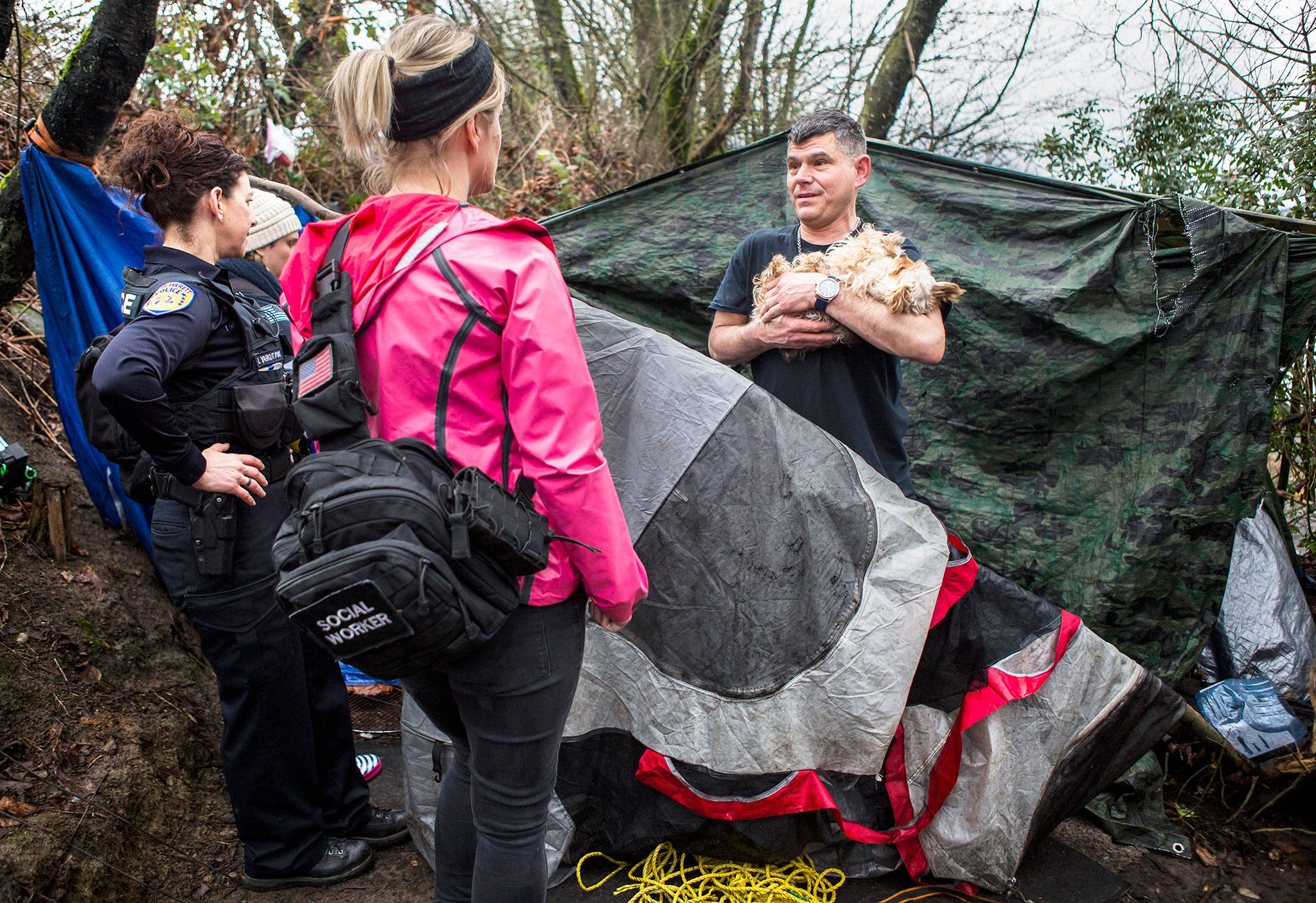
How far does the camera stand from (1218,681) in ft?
9.89

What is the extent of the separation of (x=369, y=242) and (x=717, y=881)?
187 cm

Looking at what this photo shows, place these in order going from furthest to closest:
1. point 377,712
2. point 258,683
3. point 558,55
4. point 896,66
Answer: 1. point 558,55
2. point 896,66
3. point 377,712
4. point 258,683

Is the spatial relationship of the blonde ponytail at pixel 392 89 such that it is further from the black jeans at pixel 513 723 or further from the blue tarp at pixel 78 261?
the blue tarp at pixel 78 261

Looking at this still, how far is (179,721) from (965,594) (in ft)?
8.42

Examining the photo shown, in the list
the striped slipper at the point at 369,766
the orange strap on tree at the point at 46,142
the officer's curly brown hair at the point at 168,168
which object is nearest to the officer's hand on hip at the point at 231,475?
the officer's curly brown hair at the point at 168,168

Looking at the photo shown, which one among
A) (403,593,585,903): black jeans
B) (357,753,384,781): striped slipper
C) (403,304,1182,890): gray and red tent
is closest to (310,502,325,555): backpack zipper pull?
(403,593,585,903): black jeans

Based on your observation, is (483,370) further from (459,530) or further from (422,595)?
(422,595)

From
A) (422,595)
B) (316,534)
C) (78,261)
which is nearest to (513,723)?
(422,595)

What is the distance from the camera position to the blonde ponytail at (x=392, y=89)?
131 centimetres

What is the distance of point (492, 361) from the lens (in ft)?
4.27

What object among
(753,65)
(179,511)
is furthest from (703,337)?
(753,65)

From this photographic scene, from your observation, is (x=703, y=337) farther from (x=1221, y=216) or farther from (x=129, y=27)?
(x=129, y=27)

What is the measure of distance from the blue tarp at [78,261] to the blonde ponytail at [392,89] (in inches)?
87.8

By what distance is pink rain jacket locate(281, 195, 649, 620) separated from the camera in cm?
126
